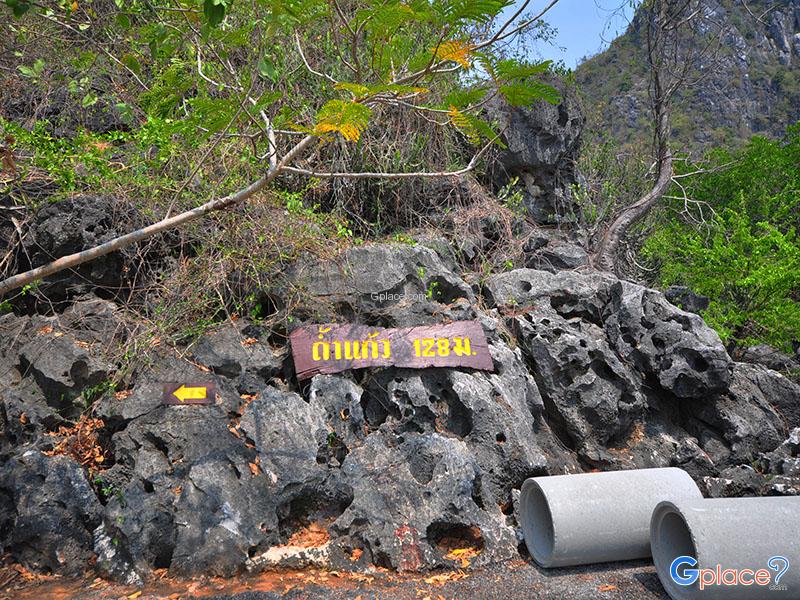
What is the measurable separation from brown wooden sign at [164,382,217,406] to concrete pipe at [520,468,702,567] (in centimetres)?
278

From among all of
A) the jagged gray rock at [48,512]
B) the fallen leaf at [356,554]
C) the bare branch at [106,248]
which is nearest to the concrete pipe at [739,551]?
the fallen leaf at [356,554]

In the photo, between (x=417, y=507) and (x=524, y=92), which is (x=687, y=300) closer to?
(x=417, y=507)

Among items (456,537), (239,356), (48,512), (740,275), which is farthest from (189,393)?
(740,275)

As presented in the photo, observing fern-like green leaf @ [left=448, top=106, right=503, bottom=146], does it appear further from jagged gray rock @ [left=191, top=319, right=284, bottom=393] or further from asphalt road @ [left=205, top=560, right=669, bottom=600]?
asphalt road @ [left=205, top=560, right=669, bottom=600]

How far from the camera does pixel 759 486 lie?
6.36 meters

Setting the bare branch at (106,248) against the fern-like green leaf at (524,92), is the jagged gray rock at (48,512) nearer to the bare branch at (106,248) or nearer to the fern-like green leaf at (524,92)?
the bare branch at (106,248)

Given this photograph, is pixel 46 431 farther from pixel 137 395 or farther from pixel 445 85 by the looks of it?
pixel 445 85

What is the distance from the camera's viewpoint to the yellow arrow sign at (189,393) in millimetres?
5777

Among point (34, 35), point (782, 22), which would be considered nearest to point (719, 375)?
point (34, 35)

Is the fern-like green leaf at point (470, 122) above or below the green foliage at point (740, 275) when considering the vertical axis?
above

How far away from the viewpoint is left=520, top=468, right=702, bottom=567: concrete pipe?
16.5 feet

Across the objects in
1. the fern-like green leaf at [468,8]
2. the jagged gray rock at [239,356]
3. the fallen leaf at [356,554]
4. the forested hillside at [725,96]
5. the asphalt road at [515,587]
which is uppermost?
the forested hillside at [725,96]

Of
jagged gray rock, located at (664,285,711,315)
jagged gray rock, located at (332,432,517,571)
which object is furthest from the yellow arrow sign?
jagged gray rock, located at (664,285,711,315)

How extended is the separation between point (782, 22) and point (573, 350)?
68.3m
